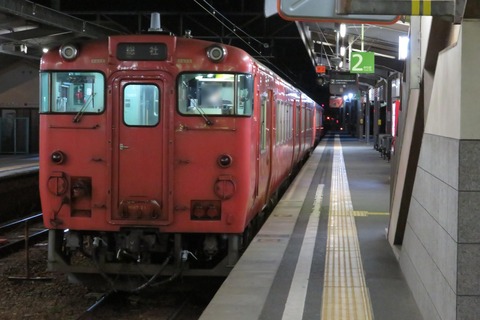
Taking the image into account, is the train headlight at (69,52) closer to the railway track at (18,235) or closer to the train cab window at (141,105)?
the train cab window at (141,105)

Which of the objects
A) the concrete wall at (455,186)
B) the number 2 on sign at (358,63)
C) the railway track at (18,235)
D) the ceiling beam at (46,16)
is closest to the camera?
the concrete wall at (455,186)

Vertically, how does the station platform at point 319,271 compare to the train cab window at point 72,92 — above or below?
below

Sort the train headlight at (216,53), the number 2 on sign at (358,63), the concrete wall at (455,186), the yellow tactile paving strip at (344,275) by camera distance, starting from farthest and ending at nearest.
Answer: the number 2 on sign at (358,63) < the train headlight at (216,53) < the yellow tactile paving strip at (344,275) < the concrete wall at (455,186)

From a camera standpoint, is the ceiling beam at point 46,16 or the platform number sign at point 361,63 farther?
the platform number sign at point 361,63

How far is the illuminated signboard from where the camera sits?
6.54m

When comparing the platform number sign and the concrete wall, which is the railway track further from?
the platform number sign

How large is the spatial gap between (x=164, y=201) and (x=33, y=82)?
20.3 meters

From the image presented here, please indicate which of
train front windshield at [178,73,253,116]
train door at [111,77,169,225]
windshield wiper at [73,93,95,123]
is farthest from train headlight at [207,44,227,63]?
windshield wiper at [73,93,95,123]

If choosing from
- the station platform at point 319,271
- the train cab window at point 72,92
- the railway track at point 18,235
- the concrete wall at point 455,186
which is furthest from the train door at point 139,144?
the railway track at point 18,235

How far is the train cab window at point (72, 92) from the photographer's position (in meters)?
6.62

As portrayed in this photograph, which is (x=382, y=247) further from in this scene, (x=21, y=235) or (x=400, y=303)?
(x=21, y=235)

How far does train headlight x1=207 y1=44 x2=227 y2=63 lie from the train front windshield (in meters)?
0.17

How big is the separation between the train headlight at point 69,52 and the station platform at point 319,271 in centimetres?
284

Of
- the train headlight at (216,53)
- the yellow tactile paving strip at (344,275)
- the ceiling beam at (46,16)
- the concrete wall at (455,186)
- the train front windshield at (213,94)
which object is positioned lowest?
the yellow tactile paving strip at (344,275)
